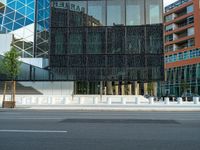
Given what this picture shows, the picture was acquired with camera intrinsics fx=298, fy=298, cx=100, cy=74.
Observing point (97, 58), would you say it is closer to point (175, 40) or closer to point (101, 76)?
point (101, 76)

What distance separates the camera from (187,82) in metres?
74.4

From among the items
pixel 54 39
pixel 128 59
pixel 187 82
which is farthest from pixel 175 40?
pixel 54 39

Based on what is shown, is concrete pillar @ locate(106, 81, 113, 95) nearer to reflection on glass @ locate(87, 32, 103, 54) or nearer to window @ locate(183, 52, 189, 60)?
reflection on glass @ locate(87, 32, 103, 54)

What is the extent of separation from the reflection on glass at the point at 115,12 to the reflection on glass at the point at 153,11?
3844 millimetres

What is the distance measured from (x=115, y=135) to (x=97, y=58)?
1416 inches

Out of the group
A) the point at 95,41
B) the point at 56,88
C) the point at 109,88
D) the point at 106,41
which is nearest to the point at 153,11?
the point at 106,41

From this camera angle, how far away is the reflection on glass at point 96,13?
4584cm

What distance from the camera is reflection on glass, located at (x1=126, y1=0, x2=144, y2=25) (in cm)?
4578

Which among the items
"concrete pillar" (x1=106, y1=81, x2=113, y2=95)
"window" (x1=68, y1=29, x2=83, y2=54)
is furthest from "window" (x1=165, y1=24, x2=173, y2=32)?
"window" (x1=68, y1=29, x2=83, y2=54)

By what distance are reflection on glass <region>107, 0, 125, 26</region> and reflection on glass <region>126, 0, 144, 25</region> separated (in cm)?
78

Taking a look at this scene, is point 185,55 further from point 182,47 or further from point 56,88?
point 56,88

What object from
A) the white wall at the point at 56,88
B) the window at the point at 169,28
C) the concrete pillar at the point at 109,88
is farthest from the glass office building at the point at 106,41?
the window at the point at 169,28

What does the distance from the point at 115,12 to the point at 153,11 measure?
5.88 metres

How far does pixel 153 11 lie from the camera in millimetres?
46094
